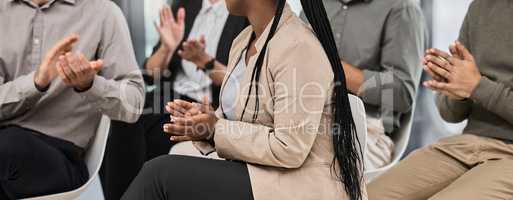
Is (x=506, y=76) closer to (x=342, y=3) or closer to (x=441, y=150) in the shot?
(x=441, y=150)

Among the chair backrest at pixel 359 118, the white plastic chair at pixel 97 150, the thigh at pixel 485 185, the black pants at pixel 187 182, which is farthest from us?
the white plastic chair at pixel 97 150

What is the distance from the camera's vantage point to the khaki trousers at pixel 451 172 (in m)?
1.78

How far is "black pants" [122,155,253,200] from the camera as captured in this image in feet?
5.09

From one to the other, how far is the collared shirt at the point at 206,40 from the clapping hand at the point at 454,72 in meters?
1.18

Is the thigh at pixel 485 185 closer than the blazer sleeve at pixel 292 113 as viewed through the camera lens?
No

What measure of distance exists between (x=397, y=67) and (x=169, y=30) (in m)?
0.99

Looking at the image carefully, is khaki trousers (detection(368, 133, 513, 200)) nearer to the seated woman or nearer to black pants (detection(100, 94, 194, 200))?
the seated woman

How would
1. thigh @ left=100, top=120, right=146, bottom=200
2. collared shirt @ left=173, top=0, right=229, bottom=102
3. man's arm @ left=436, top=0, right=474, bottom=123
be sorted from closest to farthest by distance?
1. man's arm @ left=436, top=0, right=474, bottom=123
2. thigh @ left=100, top=120, right=146, bottom=200
3. collared shirt @ left=173, top=0, right=229, bottom=102

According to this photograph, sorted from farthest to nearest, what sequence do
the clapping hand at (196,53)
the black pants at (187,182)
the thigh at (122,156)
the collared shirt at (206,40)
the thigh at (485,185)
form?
the collared shirt at (206,40) < the thigh at (122,156) < the clapping hand at (196,53) < the thigh at (485,185) < the black pants at (187,182)

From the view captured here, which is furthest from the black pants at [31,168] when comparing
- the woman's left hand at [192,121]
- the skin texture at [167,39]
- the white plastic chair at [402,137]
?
the white plastic chair at [402,137]

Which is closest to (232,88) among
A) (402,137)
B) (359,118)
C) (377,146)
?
(359,118)

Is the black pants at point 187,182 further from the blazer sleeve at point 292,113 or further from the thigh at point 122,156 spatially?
the thigh at point 122,156

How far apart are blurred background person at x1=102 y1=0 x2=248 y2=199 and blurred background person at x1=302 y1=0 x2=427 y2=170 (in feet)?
1.61

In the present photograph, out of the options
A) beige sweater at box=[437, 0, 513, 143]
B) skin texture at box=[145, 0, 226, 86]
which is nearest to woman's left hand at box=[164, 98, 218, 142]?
beige sweater at box=[437, 0, 513, 143]
